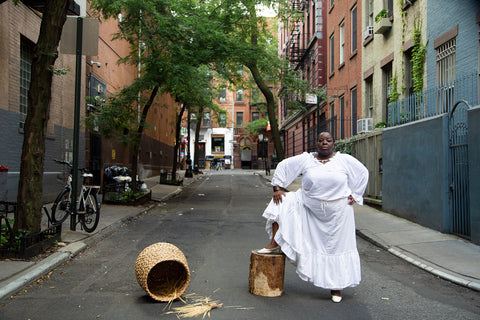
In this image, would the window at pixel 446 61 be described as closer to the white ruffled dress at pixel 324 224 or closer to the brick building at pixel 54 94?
the white ruffled dress at pixel 324 224

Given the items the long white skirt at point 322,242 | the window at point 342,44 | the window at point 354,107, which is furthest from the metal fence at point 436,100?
the window at point 342,44

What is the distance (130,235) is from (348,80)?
14206 mm

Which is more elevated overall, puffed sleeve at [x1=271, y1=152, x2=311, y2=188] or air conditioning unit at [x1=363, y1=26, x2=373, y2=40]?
air conditioning unit at [x1=363, y1=26, x2=373, y2=40]

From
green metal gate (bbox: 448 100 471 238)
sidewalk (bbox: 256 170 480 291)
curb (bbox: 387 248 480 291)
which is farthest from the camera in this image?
green metal gate (bbox: 448 100 471 238)

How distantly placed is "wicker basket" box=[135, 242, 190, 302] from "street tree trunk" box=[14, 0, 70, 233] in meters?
2.91

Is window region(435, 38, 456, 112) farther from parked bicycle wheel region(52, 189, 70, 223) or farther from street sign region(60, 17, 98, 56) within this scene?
parked bicycle wheel region(52, 189, 70, 223)

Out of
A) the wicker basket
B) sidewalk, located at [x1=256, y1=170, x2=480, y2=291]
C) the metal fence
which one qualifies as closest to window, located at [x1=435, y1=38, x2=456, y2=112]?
the metal fence

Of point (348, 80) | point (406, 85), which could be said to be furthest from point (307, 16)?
point (406, 85)

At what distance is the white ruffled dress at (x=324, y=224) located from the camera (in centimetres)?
472

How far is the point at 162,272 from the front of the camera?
5102mm

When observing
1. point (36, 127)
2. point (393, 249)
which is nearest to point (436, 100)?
point (393, 249)

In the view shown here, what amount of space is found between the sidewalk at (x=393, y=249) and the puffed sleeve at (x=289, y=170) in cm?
265

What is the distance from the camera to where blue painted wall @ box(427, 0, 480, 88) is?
33.4 feet

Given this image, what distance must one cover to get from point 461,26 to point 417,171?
3.62 meters
